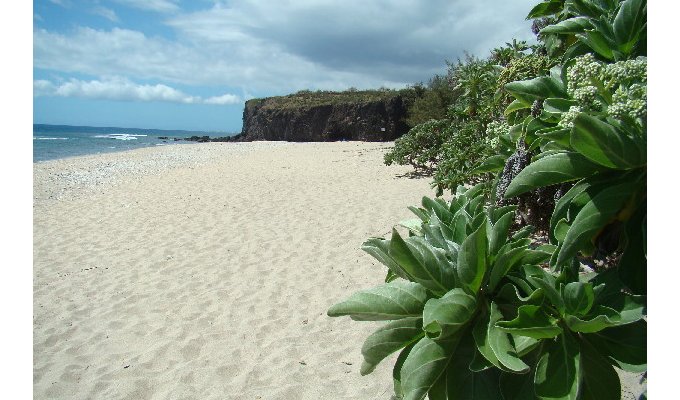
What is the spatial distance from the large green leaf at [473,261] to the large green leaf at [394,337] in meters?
0.17

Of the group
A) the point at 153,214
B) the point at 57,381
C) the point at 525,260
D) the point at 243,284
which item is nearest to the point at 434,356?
the point at 525,260

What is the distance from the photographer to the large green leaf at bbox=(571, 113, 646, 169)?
90cm

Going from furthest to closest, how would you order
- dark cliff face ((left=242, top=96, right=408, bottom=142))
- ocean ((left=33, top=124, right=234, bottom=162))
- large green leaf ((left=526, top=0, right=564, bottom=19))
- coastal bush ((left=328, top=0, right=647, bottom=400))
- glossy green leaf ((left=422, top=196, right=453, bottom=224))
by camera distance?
dark cliff face ((left=242, top=96, right=408, bottom=142))
ocean ((left=33, top=124, right=234, bottom=162))
large green leaf ((left=526, top=0, right=564, bottom=19))
glossy green leaf ((left=422, top=196, right=453, bottom=224))
coastal bush ((left=328, top=0, right=647, bottom=400))

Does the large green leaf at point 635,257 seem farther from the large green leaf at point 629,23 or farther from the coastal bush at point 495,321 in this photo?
the large green leaf at point 629,23

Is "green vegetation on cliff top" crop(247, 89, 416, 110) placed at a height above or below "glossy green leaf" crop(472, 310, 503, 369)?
above

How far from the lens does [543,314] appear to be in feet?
3.68

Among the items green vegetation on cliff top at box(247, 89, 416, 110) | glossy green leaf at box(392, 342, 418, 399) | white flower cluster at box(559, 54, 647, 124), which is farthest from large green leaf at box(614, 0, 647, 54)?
green vegetation on cliff top at box(247, 89, 416, 110)

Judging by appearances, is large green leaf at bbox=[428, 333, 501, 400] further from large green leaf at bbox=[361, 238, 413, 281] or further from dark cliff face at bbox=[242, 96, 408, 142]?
dark cliff face at bbox=[242, 96, 408, 142]

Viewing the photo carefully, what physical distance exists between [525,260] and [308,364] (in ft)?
9.36

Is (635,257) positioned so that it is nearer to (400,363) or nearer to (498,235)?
(498,235)

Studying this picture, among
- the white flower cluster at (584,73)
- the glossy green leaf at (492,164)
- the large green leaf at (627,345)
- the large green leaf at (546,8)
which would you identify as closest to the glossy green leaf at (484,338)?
the large green leaf at (627,345)

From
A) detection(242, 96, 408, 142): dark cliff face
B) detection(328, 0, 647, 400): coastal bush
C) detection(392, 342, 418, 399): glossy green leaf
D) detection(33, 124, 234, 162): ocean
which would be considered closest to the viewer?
detection(328, 0, 647, 400): coastal bush

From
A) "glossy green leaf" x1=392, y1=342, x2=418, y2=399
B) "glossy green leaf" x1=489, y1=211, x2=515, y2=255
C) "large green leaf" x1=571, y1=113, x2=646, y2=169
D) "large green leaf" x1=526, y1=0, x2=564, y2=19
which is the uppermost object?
"large green leaf" x1=526, y1=0, x2=564, y2=19

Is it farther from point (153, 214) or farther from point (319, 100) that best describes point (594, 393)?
point (319, 100)
